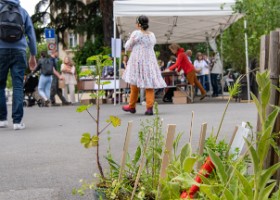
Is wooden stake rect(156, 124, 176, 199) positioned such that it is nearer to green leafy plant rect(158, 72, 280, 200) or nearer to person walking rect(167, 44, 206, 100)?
green leafy plant rect(158, 72, 280, 200)

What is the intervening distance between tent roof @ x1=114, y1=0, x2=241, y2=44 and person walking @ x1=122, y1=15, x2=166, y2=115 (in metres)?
3.96

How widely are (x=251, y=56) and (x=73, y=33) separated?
9815 mm

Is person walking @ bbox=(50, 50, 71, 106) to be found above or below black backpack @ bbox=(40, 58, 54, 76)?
below

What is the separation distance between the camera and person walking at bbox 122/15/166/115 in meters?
9.84

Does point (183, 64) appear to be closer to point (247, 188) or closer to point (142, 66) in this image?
point (142, 66)

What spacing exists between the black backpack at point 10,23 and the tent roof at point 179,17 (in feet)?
19.6

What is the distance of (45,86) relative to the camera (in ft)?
55.5

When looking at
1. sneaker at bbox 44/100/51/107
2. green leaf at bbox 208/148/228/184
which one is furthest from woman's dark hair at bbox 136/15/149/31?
green leaf at bbox 208/148/228/184

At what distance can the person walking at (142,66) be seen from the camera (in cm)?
984

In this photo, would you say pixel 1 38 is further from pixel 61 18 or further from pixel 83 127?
pixel 61 18

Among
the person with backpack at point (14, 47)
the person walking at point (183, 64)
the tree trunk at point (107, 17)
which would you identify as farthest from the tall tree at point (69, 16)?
the person with backpack at point (14, 47)

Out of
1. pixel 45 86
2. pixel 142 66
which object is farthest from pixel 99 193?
pixel 45 86

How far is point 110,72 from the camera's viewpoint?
17.5 m

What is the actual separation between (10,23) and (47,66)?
8838 mm
